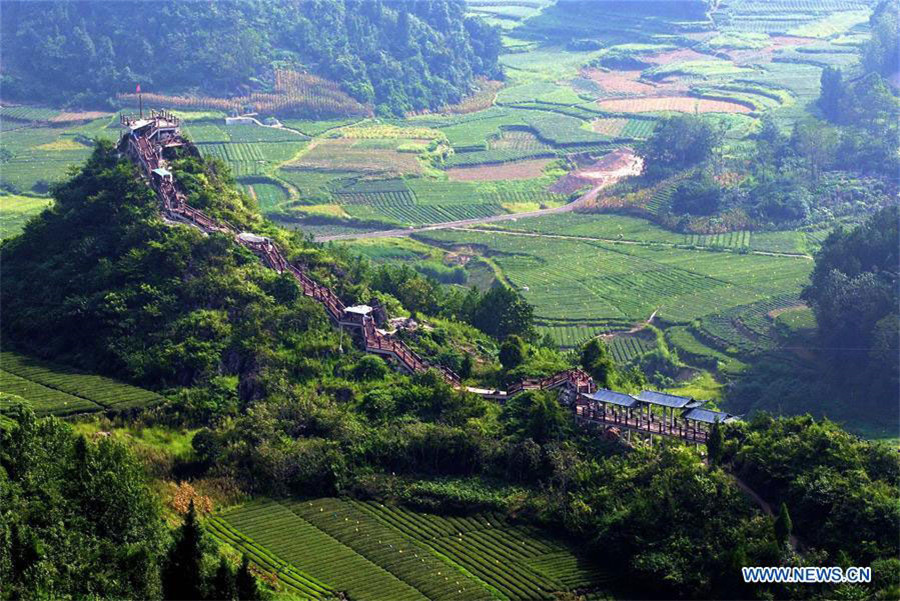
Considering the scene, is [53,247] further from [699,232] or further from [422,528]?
[699,232]

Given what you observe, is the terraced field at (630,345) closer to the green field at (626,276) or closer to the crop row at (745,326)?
the green field at (626,276)

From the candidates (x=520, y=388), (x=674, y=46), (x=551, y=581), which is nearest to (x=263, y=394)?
(x=520, y=388)

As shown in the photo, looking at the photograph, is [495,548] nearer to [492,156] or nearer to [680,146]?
[680,146]

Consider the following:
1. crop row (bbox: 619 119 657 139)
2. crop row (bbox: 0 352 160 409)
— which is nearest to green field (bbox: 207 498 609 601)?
crop row (bbox: 0 352 160 409)

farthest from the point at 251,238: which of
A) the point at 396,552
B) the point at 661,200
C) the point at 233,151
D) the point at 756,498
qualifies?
the point at 233,151

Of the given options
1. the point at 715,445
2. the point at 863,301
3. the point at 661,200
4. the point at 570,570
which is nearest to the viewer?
the point at 570,570

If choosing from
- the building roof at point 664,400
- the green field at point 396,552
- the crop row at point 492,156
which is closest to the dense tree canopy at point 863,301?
the building roof at point 664,400
